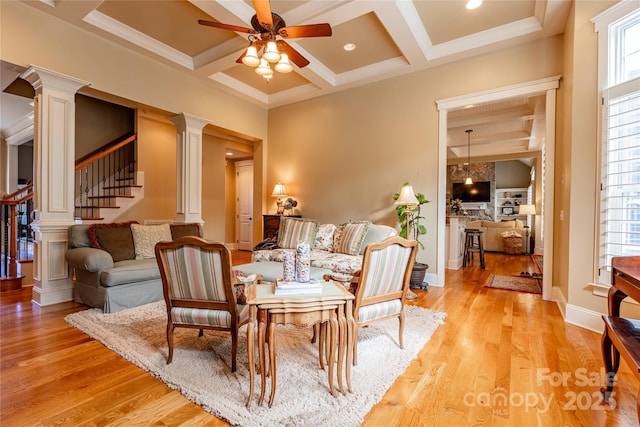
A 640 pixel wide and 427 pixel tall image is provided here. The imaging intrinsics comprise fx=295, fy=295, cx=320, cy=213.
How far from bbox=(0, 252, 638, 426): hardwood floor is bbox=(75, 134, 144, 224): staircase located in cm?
290

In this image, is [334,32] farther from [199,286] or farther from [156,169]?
[156,169]

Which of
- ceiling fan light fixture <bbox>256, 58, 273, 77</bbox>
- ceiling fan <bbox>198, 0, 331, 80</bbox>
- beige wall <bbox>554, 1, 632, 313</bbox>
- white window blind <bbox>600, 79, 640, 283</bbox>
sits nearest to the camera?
white window blind <bbox>600, 79, 640, 283</bbox>

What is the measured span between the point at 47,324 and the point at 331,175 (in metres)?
4.32

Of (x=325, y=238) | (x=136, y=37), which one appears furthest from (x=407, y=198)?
(x=136, y=37)

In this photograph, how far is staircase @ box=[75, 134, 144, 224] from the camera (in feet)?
17.8

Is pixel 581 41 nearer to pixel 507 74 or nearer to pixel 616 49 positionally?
pixel 616 49

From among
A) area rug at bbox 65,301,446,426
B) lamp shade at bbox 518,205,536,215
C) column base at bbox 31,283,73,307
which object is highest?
lamp shade at bbox 518,205,536,215

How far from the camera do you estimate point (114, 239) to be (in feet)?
12.0

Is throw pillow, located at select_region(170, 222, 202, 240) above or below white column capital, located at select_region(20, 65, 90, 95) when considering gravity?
below

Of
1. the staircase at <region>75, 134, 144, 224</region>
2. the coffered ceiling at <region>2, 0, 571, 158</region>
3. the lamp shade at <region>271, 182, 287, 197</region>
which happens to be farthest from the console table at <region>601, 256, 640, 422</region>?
the staircase at <region>75, 134, 144, 224</region>

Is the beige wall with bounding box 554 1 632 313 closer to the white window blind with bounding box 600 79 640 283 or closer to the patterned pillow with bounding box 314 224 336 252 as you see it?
the white window blind with bounding box 600 79 640 283

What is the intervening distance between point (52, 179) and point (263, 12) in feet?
10.1

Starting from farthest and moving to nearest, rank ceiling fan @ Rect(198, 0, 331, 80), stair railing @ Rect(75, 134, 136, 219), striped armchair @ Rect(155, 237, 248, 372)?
stair railing @ Rect(75, 134, 136, 219)
ceiling fan @ Rect(198, 0, 331, 80)
striped armchair @ Rect(155, 237, 248, 372)

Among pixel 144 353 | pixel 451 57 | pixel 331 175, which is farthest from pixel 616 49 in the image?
pixel 144 353
